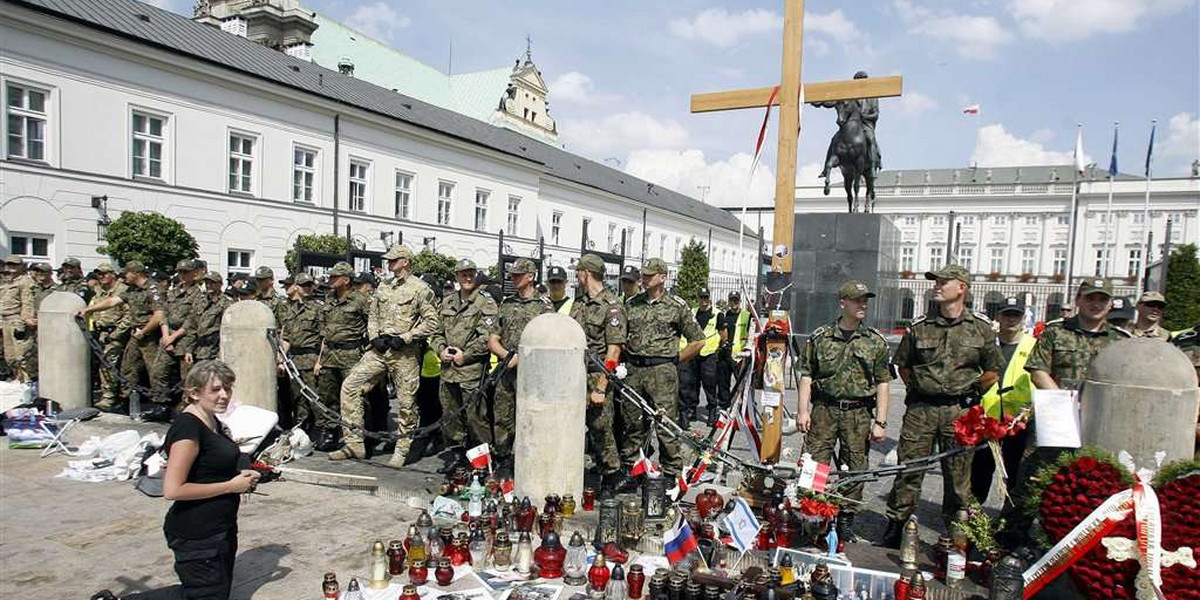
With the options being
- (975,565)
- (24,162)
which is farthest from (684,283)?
(975,565)

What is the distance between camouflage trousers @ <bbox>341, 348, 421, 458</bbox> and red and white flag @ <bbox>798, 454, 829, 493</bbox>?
13.8 feet

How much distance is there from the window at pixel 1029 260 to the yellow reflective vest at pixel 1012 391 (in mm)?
62438

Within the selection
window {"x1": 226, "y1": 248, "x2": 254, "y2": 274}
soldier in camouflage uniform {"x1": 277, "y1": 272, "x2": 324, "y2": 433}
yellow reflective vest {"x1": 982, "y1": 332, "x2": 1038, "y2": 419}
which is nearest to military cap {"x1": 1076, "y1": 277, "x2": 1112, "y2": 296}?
yellow reflective vest {"x1": 982, "y1": 332, "x2": 1038, "y2": 419}

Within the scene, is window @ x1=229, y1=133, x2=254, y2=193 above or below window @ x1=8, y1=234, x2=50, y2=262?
above

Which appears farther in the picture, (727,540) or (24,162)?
(24,162)

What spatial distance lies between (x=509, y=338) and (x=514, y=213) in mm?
33358

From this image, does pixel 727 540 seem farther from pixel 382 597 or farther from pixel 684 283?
pixel 684 283

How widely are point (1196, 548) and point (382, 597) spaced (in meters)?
4.33

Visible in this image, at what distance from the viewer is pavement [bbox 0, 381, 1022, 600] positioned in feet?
14.3

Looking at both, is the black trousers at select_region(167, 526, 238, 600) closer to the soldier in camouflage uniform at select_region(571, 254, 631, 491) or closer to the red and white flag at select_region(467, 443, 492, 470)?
the red and white flag at select_region(467, 443, 492, 470)

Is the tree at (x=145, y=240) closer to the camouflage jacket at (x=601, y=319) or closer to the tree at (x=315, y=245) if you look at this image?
the tree at (x=315, y=245)

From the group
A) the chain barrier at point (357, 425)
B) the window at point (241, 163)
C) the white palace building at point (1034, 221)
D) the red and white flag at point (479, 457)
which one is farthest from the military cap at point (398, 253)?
the white palace building at point (1034, 221)

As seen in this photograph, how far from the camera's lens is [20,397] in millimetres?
8422

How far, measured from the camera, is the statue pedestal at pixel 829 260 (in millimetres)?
12031
